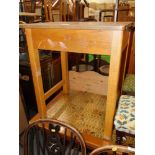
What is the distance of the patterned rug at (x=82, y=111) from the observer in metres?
1.11

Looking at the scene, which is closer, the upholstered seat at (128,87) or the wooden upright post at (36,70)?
the wooden upright post at (36,70)

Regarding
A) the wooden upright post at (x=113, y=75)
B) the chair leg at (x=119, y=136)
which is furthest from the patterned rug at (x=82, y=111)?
the wooden upright post at (x=113, y=75)

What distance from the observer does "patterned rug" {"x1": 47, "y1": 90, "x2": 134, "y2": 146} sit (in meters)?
1.11

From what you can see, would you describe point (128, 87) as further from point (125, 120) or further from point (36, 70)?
point (36, 70)

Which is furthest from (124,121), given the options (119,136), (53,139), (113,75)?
(53,139)

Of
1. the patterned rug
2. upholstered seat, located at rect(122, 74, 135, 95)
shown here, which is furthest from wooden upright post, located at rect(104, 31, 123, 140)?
upholstered seat, located at rect(122, 74, 135, 95)

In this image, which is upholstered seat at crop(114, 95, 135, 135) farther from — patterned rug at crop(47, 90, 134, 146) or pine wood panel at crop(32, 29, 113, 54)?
pine wood panel at crop(32, 29, 113, 54)

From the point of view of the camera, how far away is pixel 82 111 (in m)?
1.30

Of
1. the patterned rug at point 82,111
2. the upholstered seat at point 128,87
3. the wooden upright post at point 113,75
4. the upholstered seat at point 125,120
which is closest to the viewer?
the wooden upright post at point 113,75

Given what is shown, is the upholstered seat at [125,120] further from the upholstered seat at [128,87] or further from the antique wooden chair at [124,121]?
the upholstered seat at [128,87]

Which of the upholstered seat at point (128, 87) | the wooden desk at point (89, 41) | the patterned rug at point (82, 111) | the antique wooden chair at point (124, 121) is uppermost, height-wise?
the wooden desk at point (89, 41)
